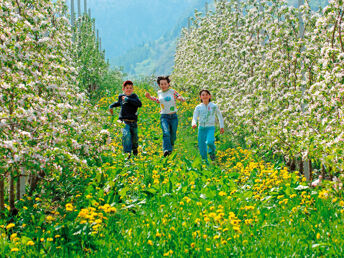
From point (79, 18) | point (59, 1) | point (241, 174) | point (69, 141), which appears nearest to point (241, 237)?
point (69, 141)

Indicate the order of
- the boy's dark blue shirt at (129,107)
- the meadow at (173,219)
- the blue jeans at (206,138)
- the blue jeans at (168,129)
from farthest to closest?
1. the blue jeans at (168,129)
2. the blue jeans at (206,138)
3. the boy's dark blue shirt at (129,107)
4. the meadow at (173,219)

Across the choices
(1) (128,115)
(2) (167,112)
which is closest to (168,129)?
(2) (167,112)

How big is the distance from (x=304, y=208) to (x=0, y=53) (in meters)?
4.02

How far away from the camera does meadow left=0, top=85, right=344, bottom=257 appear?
357 centimetres

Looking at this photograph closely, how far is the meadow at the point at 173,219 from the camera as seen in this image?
11.7ft

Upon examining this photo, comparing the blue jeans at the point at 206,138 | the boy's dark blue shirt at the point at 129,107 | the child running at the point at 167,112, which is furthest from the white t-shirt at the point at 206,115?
the boy's dark blue shirt at the point at 129,107

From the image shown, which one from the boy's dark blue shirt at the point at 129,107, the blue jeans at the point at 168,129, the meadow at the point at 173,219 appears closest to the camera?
the meadow at the point at 173,219

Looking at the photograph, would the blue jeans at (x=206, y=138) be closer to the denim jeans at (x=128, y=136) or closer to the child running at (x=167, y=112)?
the child running at (x=167, y=112)

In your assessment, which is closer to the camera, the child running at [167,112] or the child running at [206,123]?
the child running at [206,123]

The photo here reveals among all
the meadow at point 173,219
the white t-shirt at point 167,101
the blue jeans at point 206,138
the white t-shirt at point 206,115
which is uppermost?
the white t-shirt at point 167,101

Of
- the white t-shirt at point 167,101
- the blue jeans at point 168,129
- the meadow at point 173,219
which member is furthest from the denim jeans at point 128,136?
the meadow at point 173,219

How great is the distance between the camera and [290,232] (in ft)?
12.5

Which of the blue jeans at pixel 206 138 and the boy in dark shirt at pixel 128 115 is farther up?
the boy in dark shirt at pixel 128 115

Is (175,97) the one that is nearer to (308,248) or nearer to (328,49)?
(328,49)
